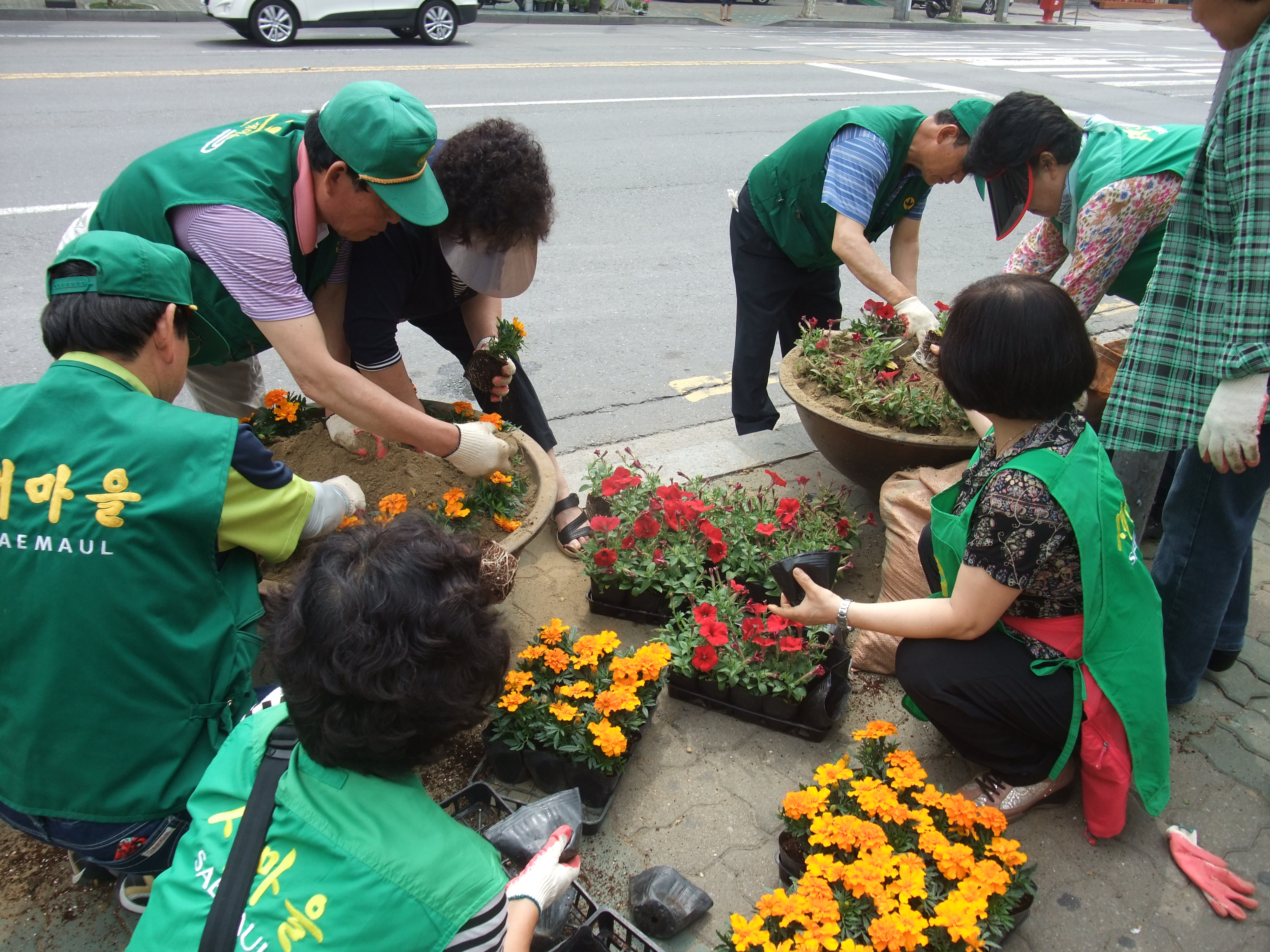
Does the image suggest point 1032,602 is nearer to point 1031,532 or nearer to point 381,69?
point 1031,532

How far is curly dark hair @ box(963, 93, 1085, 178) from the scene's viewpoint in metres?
2.75

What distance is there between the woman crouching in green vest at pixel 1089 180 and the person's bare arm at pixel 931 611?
3.38 ft

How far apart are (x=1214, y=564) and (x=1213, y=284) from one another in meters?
0.77

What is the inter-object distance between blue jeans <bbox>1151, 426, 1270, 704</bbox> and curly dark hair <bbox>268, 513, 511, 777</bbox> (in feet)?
6.63

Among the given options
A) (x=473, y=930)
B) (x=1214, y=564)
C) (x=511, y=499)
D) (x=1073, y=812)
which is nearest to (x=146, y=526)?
(x=473, y=930)

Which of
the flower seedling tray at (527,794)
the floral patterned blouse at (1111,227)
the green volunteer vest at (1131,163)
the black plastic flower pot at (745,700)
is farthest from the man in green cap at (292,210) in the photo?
the green volunteer vest at (1131,163)

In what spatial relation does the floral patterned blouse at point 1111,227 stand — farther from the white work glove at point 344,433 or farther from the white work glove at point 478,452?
the white work glove at point 344,433

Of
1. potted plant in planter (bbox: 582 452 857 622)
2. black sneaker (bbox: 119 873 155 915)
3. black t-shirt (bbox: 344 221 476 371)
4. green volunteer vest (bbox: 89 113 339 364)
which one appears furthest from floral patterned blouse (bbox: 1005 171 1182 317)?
black sneaker (bbox: 119 873 155 915)

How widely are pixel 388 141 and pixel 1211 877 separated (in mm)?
2653

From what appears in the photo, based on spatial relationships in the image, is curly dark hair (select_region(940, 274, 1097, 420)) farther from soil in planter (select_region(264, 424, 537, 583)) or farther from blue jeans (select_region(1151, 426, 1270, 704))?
soil in planter (select_region(264, 424, 537, 583))

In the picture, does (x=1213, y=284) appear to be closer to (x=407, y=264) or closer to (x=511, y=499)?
(x=511, y=499)

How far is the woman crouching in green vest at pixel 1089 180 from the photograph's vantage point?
2.61 metres

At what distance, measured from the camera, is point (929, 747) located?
101 inches

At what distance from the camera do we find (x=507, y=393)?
10.3 feet
